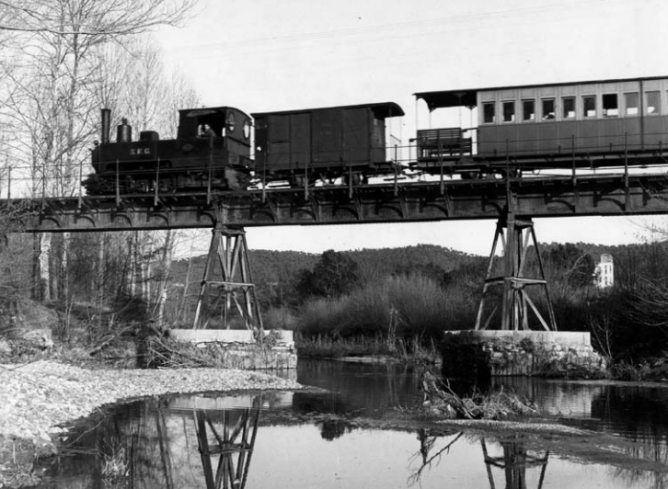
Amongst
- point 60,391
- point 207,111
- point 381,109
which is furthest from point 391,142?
point 60,391

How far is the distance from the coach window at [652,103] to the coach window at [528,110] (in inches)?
142

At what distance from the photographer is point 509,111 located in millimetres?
25844

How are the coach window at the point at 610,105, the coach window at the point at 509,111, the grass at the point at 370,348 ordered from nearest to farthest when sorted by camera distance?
1. the coach window at the point at 610,105
2. the coach window at the point at 509,111
3. the grass at the point at 370,348

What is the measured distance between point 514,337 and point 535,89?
8.78m

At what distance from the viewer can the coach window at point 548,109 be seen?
1005 inches

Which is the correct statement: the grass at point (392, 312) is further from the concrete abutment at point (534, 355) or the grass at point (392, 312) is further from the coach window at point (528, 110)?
the coach window at point (528, 110)

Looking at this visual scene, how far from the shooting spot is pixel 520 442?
452 inches

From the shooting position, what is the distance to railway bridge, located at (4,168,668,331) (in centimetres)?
2330

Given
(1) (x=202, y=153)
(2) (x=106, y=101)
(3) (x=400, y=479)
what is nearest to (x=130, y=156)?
(1) (x=202, y=153)

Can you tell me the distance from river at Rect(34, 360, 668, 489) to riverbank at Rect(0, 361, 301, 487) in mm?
437

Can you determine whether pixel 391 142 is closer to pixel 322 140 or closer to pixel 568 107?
pixel 322 140

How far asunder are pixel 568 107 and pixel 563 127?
2.64 feet

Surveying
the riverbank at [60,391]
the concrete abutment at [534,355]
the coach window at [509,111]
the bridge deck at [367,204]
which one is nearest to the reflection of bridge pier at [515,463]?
the riverbank at [60,391]

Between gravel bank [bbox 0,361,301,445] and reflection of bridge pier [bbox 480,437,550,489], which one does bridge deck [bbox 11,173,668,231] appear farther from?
reflection of bridge pier [bbox 480,437,550,489]
